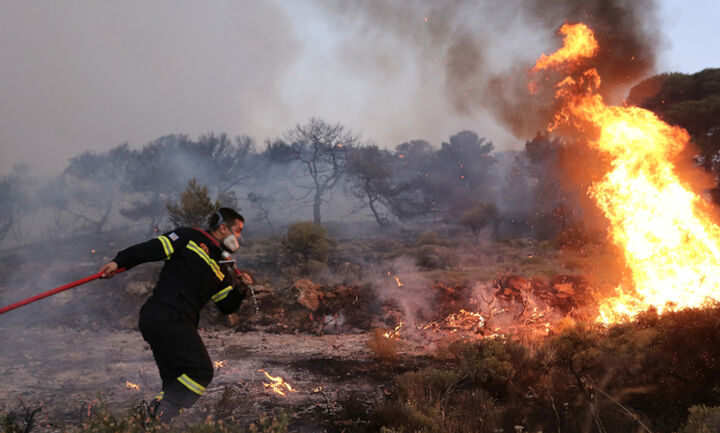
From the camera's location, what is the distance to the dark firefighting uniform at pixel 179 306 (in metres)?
3.53

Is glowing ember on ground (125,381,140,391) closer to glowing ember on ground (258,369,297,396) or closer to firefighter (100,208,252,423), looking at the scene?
glowing ember on ground (258,369,297,396)

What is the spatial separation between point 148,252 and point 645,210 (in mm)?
8863

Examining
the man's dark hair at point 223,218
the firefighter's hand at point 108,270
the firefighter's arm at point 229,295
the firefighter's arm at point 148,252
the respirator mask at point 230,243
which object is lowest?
the firefighter's arm at point 229,295

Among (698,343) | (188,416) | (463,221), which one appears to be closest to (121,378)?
(188,416)

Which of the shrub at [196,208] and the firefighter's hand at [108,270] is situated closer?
the firefighter's hand at [108,270]

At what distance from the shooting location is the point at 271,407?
4766 mm

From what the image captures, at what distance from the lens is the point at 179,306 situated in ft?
12.3

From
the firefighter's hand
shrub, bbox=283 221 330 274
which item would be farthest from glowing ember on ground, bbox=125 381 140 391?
shrub, bbox=283 221 330 274

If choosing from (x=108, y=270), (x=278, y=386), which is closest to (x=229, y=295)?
(x=108, y=270)

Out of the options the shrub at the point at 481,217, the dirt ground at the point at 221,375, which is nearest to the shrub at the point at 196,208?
the dirt ground at the point at 221,375

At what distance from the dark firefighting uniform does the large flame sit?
6.19 meters

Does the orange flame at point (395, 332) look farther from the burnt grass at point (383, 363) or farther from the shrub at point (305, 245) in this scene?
the shrub at point (305, 245)

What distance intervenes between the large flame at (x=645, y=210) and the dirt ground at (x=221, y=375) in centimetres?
473

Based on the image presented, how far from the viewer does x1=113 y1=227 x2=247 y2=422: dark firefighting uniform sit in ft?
11.6
